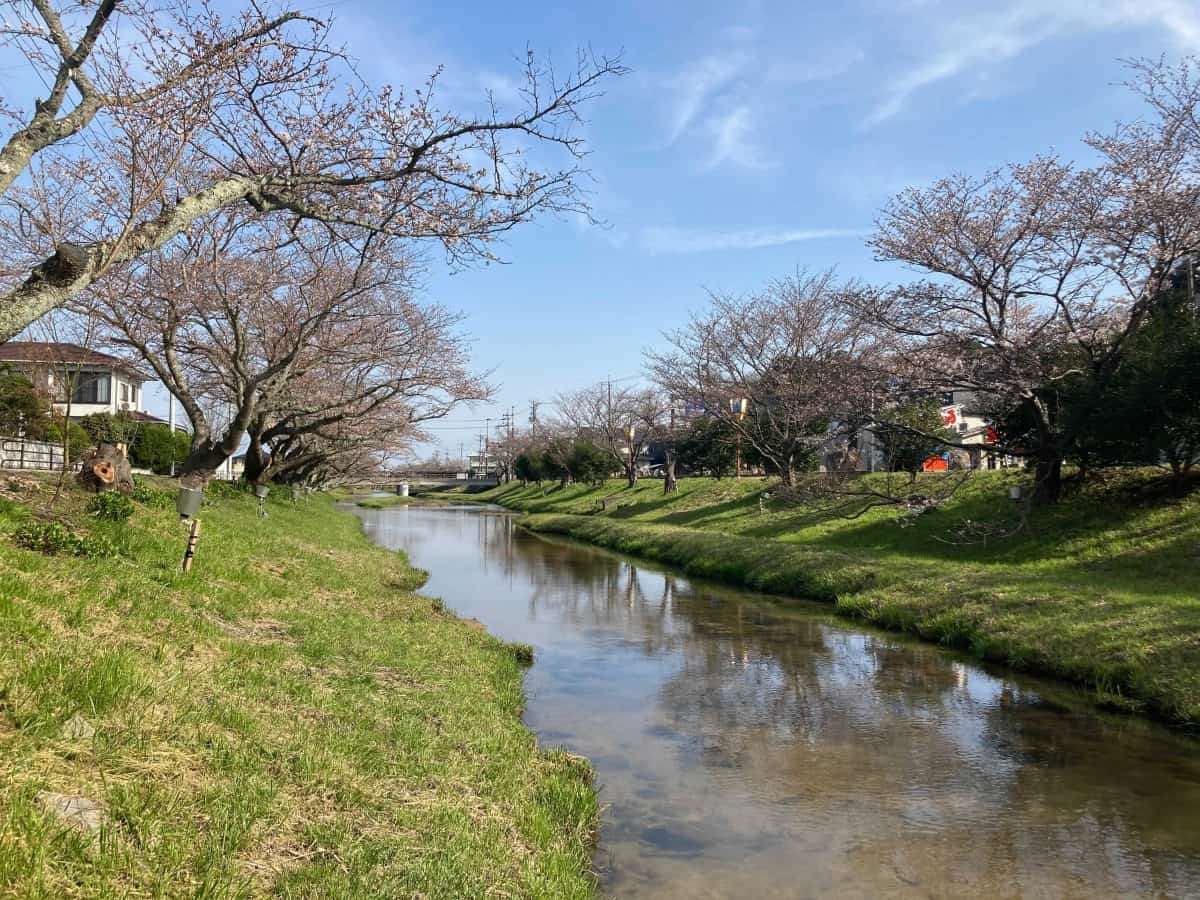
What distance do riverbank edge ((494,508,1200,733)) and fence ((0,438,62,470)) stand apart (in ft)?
54.6

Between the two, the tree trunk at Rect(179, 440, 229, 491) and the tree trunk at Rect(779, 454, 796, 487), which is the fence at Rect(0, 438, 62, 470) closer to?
the tree trunk at Rect(179, 440, 229, 491)

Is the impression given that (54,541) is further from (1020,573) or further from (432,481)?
(432,481)

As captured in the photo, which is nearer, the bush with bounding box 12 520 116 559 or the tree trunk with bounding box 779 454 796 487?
the bush with bounding box 12 520 116 559

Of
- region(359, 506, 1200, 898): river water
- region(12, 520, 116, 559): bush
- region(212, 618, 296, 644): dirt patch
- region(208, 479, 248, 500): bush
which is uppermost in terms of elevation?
region(208, 479, 248, 500): bush

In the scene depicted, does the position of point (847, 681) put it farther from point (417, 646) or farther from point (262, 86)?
point (262, 86)

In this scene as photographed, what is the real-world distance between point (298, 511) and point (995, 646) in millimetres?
20850

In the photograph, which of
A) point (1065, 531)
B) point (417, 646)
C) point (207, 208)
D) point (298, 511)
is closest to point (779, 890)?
point (417, 646)

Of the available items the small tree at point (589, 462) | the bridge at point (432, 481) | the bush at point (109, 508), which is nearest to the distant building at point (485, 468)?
the bridge at point (432, 481)

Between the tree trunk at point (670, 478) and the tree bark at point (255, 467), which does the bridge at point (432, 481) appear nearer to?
the tree trunk at point (670, 478)

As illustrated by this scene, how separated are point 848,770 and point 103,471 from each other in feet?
33.3

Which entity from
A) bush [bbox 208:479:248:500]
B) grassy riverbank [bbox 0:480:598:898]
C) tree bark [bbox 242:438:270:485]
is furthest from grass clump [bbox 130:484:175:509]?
tree bark [bbox 242:438:270:485]

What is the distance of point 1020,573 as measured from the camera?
1428 cm

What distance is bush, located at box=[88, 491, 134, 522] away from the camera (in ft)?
29.8

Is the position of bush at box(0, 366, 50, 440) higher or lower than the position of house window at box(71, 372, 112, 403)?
lower
